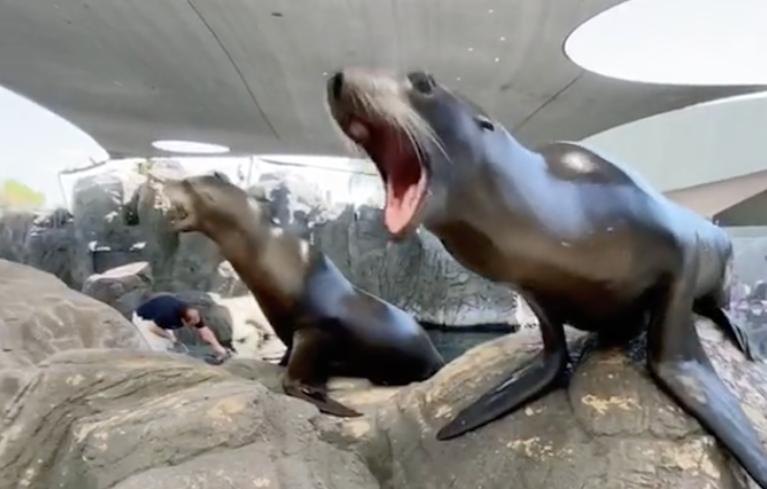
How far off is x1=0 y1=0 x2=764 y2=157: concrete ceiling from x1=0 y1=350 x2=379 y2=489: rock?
1.36 meters

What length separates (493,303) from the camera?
4.12 meters

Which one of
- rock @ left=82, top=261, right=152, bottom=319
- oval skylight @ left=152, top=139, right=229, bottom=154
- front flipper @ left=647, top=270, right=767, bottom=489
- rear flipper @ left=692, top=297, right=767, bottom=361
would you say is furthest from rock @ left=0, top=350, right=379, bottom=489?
oval skylight @ left=152, top=139, right=229, bottom=154

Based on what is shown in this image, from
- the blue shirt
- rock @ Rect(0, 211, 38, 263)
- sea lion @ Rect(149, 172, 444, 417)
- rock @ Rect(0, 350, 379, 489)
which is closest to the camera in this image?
rock @ Rect(0, 350, 379, 489)

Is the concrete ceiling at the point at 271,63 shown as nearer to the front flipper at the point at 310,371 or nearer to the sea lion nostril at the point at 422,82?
the front flipper at the point at 310,371

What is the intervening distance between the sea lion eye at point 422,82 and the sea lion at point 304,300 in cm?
73

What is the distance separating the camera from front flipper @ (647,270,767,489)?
1.15 meters

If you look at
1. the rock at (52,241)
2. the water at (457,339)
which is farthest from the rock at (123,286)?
the water at (457,339)

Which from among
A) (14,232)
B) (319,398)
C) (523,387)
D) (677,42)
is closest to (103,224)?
(14,232)

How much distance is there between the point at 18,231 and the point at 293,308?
245cm

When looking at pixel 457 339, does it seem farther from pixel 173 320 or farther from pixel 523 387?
pixel 523 387

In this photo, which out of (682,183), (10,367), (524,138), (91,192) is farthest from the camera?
(682,183)

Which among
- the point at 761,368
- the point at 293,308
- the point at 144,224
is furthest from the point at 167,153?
the point at 761,368

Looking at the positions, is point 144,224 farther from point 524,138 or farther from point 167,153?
point 524,138

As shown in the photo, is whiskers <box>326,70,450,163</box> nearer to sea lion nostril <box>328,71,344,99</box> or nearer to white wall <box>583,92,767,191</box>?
sea lion nostril <box>328,71,344,99</box>
